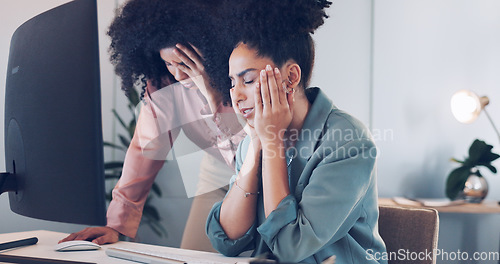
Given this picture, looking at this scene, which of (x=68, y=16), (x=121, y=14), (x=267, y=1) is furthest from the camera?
(x=121, y=14)

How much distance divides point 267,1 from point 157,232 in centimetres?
151

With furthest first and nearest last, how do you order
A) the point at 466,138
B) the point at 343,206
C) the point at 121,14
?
the point at 466,138
the point at 121,14
the point at 343,206

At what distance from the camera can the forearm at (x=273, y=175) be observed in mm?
968

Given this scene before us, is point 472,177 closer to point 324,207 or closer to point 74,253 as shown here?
point 324,207

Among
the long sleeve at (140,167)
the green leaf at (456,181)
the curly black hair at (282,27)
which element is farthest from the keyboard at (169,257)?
the green leaf at (456,181)

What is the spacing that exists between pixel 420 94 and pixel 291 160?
1585 mm

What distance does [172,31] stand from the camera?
133 centimetres

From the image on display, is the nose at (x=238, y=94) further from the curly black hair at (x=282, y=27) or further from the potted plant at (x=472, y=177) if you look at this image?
the potted plant at (x=472, y=177)

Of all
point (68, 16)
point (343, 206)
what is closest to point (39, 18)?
point (68, 16)

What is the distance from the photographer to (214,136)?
56.9 inches

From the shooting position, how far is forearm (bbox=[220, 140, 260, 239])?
1.02 meters

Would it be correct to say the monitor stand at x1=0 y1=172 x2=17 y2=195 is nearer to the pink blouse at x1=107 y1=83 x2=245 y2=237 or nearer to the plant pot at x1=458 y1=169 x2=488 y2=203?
the pink blouse at x1=107 y1=83 x2=245 y2=237

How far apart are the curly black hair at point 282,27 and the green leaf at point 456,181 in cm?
138

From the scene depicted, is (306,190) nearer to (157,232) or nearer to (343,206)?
(343,206)
